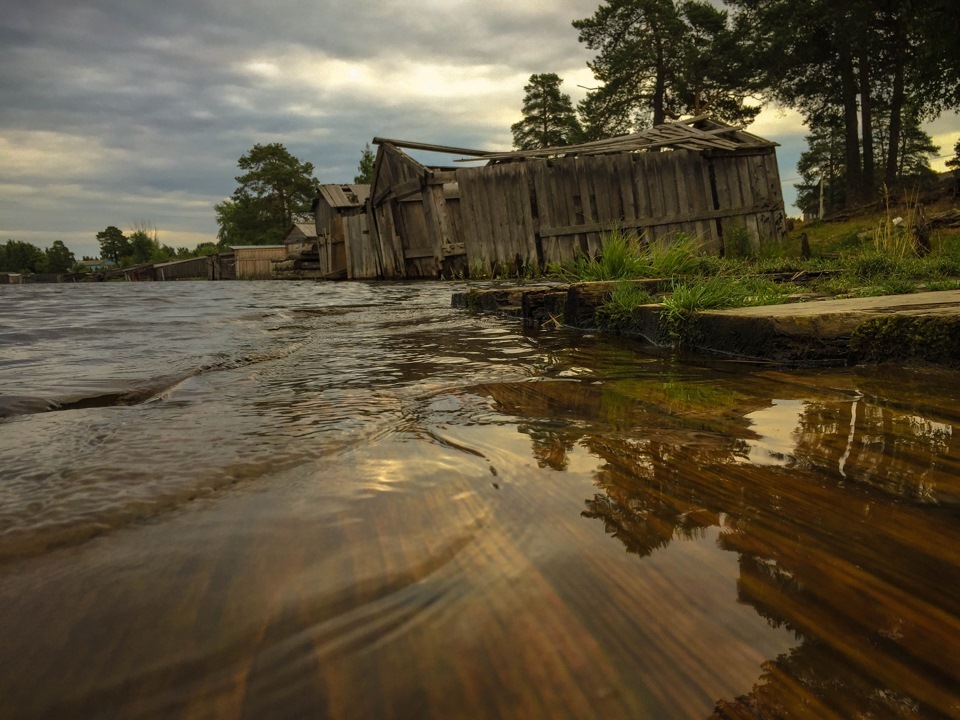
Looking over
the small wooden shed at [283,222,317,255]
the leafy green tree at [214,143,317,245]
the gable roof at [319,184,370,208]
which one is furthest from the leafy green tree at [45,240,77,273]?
the gable roof at [319,184,370,208]

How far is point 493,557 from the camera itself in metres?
0.94

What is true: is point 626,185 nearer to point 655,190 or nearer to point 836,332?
point 655,190

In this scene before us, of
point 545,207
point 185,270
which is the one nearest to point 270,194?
point 185,270

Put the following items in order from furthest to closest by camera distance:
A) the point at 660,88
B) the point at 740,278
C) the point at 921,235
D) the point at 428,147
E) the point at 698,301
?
1. the point at 660,88
2. the point at 428,147
3. the point at 921,235
4. the point at 740,278
5. the point at 698,301

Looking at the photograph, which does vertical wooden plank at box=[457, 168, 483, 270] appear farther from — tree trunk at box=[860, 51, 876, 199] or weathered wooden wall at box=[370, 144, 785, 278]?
tree trunk at box=[860, 51, 876, 199]

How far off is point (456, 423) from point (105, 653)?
3.79ft

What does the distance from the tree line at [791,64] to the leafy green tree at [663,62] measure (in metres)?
0.05

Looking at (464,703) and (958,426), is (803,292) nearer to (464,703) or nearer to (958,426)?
(958,426)

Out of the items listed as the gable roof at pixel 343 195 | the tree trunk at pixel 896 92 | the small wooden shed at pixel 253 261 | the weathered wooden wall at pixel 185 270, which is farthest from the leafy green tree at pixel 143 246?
the tree trunk at pixel 896 92

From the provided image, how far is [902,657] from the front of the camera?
0.66 m

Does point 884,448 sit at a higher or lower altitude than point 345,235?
lower

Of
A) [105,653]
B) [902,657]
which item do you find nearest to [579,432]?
[902,657]

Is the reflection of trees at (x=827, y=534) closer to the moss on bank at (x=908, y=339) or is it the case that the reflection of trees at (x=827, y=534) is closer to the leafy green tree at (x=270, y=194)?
the moss on bank at (x=908, y=339)

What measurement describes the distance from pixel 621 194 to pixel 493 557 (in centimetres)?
1054
